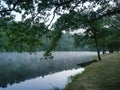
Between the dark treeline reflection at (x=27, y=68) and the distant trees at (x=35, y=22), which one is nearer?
the distant trees at (x=35, y=22)

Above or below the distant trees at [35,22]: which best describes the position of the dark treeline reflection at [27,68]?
below

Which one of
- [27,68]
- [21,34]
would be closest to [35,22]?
[21,34]

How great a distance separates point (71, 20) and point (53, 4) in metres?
1.41

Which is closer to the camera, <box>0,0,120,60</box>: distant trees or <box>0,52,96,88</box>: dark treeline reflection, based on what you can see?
<box>0,0,120,60</box>: distant trees

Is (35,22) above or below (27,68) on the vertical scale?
above

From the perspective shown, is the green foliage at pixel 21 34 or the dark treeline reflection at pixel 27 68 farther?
the dark treeline reflection at pixel 27 68

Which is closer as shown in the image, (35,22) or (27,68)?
(35,22)

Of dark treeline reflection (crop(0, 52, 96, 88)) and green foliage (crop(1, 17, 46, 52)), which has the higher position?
green foliage (crop(1, 17, 46, 52))

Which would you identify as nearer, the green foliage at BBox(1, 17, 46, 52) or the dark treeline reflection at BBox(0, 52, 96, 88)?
the green foliage at BBox(1, 17, 46, 52)

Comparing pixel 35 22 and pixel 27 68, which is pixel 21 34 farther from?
pixel 27 68

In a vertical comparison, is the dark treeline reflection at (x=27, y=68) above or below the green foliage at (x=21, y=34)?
below

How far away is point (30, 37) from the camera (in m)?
14.2

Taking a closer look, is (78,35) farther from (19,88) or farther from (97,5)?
(97,5)

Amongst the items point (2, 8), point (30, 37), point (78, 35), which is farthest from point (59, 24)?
point (78, 35)
